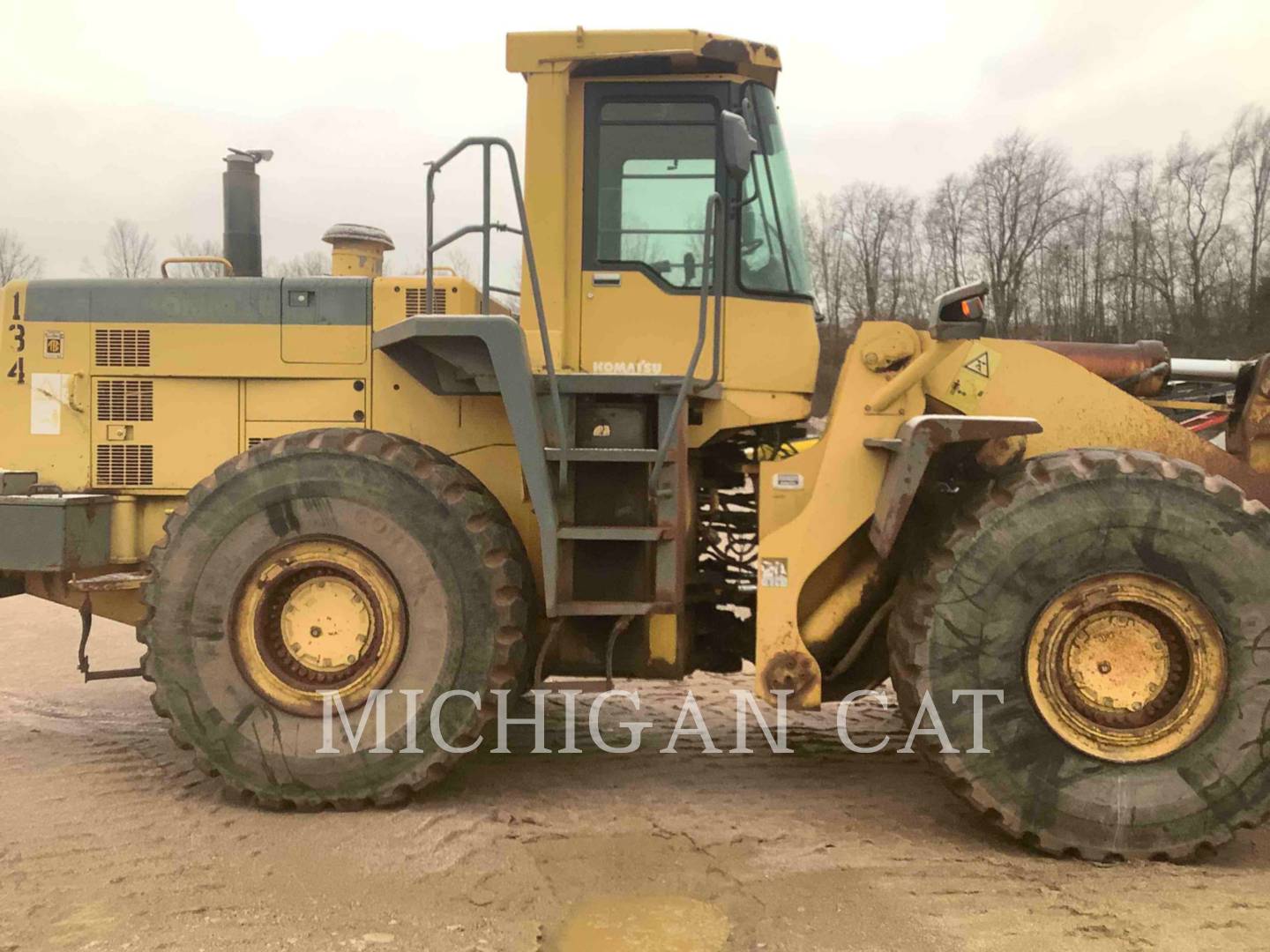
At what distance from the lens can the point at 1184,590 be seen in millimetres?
3549

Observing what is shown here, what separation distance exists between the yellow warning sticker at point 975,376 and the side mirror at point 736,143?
1.27 meters

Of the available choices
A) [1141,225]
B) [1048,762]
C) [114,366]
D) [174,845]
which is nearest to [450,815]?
[174,845]

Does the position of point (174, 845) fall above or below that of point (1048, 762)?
below

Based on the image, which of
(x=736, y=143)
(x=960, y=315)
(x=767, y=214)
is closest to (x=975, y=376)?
(x=960, y=315)

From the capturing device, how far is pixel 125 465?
4605 mm

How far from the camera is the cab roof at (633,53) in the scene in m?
4.10

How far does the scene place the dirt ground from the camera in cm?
297

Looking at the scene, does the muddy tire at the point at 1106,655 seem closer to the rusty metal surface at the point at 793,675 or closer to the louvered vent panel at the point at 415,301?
the rusty metal surface at the point at 793,675

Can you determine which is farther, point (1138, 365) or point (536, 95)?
point (1138, 365)

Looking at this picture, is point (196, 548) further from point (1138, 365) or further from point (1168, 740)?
point (1138, 365)

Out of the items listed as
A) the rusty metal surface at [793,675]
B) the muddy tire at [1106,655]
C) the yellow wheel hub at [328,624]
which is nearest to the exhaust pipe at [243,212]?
the yellow wheel hub at [328,624]

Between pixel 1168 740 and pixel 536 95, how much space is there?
12.0 feet

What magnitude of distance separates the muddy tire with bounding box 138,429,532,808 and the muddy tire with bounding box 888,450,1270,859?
1737mm

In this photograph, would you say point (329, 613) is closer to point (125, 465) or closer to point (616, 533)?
point (616, 533)
